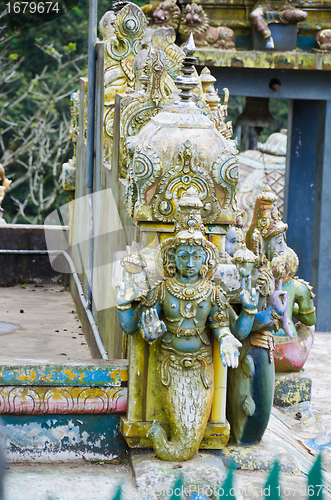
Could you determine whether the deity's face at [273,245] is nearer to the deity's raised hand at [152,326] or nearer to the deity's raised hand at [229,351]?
the deity's raised hand at [229,351]

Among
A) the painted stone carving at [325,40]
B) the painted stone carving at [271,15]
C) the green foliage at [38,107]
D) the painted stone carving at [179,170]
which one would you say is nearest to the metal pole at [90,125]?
the painted stone carving at [179,170]

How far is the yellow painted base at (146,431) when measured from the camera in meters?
4.11

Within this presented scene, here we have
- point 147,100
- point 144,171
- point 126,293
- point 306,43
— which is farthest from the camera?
point 306,43

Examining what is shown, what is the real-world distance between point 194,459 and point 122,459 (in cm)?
48

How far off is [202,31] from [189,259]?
803 centimetres

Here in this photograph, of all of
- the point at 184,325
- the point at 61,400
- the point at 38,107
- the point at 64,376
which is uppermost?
the point at 38,107

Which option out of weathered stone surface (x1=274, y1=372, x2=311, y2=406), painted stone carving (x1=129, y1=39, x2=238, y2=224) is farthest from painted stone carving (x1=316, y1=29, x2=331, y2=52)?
painted stone carving (x1=129, y1=39, x2=238, y2=224)

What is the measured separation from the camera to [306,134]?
1227 cm

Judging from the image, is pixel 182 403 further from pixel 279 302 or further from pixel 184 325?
pixel 279 302

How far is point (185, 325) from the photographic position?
12.9 feet

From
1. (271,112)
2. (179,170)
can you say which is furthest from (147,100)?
(271,112)

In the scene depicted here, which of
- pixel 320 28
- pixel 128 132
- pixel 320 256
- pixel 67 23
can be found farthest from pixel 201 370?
pixel 67 23

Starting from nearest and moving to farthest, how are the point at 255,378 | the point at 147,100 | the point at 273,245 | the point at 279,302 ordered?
the point at 279,302 → the point at 255,378 → the point at 147,100 → the point at 273,245

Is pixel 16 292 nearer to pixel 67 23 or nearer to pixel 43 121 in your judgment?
pixel 43 121
